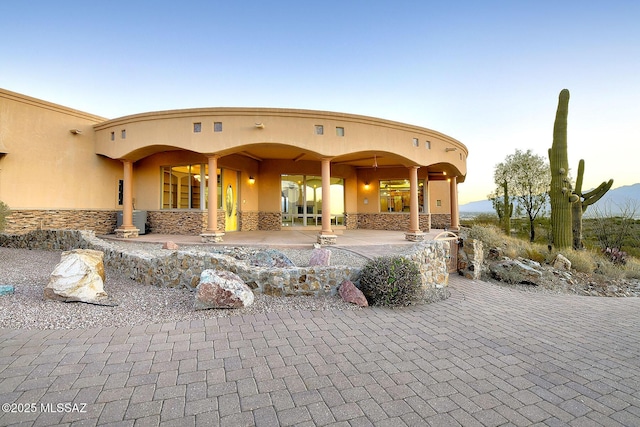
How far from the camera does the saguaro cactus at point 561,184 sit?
11.3m

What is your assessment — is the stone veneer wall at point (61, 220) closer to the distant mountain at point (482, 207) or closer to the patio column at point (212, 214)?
the patio column at point (212, 214)

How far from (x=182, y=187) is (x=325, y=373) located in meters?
11.5

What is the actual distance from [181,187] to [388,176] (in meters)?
10.4

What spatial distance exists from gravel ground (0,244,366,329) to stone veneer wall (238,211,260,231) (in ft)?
22.9

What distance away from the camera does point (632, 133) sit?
1427 centimetres

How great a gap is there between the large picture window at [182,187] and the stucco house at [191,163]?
4cm

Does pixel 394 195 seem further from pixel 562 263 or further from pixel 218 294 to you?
pixel 218 294

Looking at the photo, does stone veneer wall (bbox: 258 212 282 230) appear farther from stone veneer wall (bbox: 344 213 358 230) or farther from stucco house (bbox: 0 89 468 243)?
stone veneer wall (bbox: 344 213 358 230)

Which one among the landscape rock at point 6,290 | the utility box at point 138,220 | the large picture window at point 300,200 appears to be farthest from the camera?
the large picture window at point 300,200

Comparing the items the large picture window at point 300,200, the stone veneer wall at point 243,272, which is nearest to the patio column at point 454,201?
the large picture window at point 300,200

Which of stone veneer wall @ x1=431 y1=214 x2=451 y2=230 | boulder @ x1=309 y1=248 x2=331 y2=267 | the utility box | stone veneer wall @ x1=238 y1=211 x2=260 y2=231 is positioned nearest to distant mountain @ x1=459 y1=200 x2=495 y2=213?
stone veneer wall @ x1=431 y1=214 x2=451 y2=230

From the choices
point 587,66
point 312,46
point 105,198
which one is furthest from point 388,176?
point 105,198

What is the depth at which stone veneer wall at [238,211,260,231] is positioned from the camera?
1296 cm

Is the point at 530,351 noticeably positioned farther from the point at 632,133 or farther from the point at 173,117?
the point at 632,133
